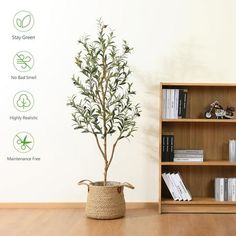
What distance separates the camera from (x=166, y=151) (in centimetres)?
440

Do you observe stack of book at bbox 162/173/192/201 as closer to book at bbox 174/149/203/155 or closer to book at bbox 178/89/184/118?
book at bbox 174/149/203/155

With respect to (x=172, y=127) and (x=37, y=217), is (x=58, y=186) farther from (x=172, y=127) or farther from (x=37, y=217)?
(x=172, y=127)

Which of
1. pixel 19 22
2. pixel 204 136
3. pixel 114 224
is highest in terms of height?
pixel 19 22

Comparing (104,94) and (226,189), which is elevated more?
(104,94)

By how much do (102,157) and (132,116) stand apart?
1.62ft

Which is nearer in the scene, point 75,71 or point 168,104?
point 168,104

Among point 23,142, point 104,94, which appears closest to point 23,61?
point 23,142

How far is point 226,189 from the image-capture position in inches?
175

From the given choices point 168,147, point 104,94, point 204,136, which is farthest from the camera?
point 204,136

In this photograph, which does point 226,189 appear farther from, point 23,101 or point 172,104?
point 23,101

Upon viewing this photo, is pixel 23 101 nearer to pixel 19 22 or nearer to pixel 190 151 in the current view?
pixel 19 22

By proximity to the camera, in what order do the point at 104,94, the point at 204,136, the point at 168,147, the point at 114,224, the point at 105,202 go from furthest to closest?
the point at 204,136 → the point at 168,147 → the point at 104,94 → the point at 105,202 → the point at 114,224

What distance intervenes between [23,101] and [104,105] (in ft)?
2.79

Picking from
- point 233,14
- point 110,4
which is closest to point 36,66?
point 110,4
